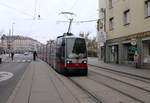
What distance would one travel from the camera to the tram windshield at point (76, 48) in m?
13.7

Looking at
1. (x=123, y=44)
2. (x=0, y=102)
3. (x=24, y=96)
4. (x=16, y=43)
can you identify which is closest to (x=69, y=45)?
(x=24, y=96)

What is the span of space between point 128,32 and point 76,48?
1022cm

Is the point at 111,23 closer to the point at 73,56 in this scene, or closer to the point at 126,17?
the point at 126,17

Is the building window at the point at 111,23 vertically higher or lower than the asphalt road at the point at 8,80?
higher

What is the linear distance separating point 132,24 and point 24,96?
16.4 meters

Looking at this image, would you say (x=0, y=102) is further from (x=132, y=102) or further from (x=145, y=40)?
(x=145, y=40)

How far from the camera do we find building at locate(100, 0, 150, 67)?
18891 millimetres

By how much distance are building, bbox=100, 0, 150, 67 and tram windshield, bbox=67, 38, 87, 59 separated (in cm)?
664

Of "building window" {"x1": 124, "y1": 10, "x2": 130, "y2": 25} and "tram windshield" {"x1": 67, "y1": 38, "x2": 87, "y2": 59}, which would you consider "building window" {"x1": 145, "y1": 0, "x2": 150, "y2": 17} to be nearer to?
"building window" {"x1": 124, "y1": 10, "x2": 130, "y2": 25}

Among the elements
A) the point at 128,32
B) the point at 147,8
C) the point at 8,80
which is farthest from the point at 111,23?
the point at 8,80

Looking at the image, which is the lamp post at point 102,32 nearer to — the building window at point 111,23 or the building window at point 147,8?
the building window at point 111,23

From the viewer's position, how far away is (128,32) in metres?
22.0

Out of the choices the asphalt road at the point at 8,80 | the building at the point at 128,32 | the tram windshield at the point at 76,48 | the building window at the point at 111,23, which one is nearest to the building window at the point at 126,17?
the building at the point at 128,32

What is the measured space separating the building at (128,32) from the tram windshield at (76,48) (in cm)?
664
